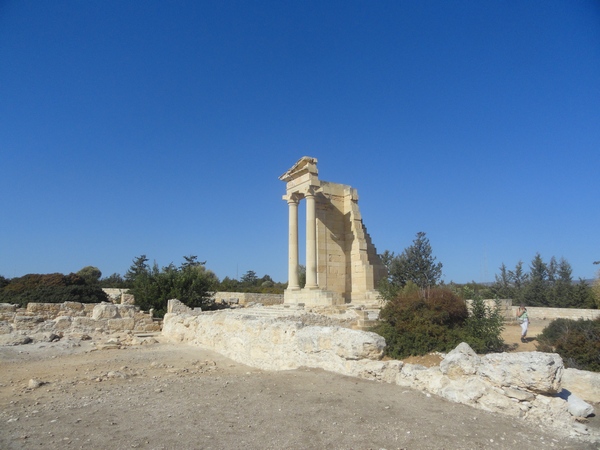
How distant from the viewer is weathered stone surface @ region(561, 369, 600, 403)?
5504mm

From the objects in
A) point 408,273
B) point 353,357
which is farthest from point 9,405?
point 408,273

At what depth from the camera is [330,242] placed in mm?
18875

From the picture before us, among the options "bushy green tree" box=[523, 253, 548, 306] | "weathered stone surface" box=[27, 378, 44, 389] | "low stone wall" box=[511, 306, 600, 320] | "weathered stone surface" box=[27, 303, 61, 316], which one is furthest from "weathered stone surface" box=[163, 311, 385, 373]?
"bushy green tree" box=[523, 253, 548, 306]

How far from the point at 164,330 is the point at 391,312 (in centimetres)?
932

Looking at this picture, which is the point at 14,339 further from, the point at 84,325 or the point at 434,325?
the point at 434,325

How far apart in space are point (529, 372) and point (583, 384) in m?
1.65

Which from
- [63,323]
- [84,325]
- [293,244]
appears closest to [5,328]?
[63,323]

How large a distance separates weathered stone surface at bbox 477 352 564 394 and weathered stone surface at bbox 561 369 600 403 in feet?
4.12

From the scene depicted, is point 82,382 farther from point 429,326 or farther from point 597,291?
point 597,291

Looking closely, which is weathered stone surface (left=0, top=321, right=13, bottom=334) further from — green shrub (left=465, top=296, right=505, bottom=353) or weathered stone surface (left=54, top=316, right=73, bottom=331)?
green shrub (left=465, top=296, right=505, bottom=353)

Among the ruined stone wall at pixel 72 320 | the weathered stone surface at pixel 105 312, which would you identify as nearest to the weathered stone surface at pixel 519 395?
the ruined stone wall at pixel 72 320

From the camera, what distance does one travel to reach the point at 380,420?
14.5 feet

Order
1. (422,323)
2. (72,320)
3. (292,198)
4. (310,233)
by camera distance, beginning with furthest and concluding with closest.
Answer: (292,198)
(310,233)
(72,320)
(422,323)

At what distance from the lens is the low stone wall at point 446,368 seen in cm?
463
